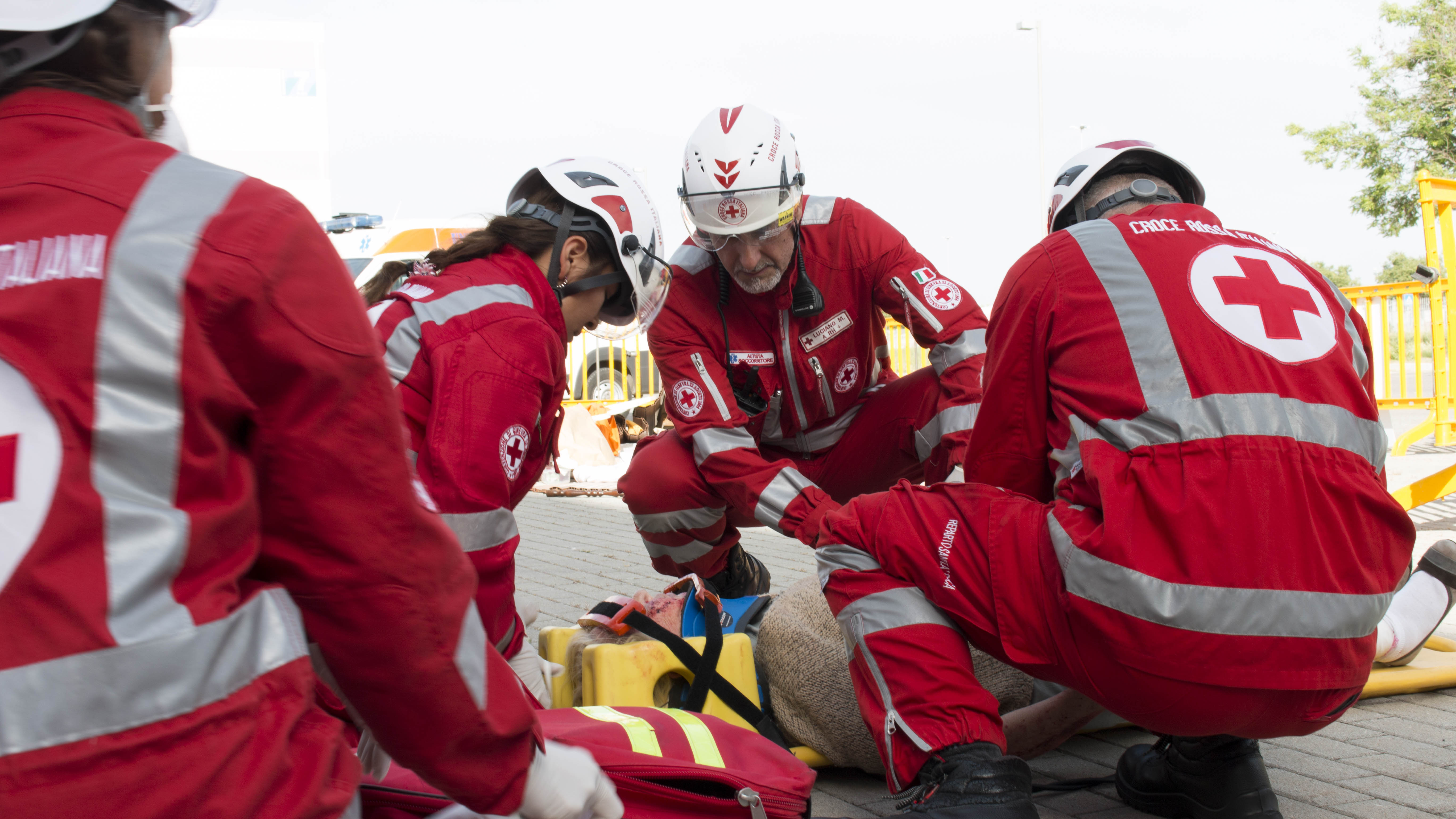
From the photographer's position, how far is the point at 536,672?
10.2 feet

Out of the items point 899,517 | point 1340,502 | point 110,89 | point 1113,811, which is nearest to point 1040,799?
point 1113,811

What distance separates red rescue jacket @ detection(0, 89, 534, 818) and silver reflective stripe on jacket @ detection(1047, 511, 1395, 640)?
130cm

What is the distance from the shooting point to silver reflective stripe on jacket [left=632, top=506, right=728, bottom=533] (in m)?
4.17

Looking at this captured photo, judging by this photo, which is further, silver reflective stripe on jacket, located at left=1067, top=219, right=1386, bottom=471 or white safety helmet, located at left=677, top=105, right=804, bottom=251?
white safety helmet, located at left=677, top=105, right=804, bottom=251

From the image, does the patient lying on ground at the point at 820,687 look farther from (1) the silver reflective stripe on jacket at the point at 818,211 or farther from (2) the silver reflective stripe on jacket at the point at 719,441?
(1) the silver reflective stripe on jacket at the point at 818,211

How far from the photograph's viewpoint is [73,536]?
96cm

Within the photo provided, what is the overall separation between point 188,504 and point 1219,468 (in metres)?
1.72

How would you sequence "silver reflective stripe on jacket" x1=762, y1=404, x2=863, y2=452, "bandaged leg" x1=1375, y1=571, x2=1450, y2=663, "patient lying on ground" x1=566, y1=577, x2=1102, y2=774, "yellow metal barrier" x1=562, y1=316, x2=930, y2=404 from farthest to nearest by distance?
"yellow metal barrier" x1=562, y1=316, x2=930, y2=404 < "silver reflective stripe on jacket" x1=762, y1=404, x2=863, y2=452 < "bandaged leg" x1=1375, y1=571, x2=1450, y2=663 < "patient lying on ground" x1=566, y1=577, x2=1102, y2=774

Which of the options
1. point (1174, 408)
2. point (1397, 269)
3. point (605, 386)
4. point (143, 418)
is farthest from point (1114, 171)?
point (1397, 269)

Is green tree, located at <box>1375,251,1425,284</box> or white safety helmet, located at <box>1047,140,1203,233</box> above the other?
white safety helmet, located at <box>1047,140,1203,233</box>

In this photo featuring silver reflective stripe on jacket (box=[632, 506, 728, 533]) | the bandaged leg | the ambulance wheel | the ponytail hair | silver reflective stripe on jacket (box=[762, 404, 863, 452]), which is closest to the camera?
the ponytail hair

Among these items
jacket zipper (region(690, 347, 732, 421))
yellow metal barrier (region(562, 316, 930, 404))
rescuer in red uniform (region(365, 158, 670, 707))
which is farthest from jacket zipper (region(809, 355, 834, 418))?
yellow metal barrier (region(562, 316, 930, 404))

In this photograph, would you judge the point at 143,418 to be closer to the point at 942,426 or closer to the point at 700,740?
the point at 700,740

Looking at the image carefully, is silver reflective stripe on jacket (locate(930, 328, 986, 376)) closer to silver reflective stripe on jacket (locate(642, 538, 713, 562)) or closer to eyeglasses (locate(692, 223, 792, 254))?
eyeglasses (locate(692, 223, 792, 254))
